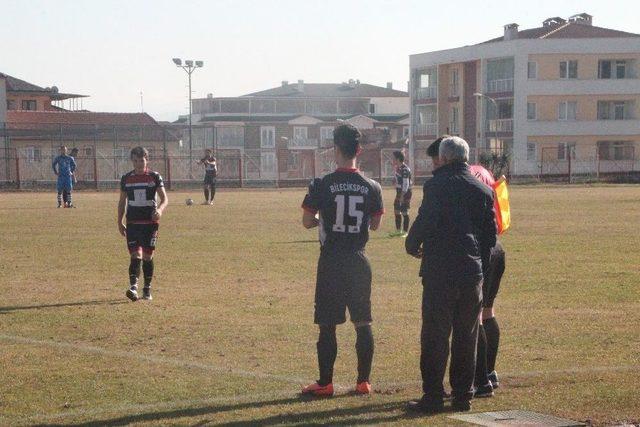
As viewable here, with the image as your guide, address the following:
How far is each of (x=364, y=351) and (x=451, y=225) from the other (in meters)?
1.32

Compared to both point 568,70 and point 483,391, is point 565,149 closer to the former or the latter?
point 568,70

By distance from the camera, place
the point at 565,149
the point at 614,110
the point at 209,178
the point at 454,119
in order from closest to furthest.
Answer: the point at 209,178
the point at 565,149
the point at 614,110
the point at 454,119

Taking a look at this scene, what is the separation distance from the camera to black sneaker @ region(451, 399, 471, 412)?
7.71 metres

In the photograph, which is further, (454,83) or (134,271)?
(454,83)

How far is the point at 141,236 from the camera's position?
13.9 meters

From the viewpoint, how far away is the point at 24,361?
31.7ft

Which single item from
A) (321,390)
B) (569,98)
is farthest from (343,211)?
(569,98)

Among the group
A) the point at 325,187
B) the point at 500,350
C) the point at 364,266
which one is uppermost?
the point at 325,187

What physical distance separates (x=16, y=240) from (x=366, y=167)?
58.6 m

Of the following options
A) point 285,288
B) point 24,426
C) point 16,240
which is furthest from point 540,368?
point 16,240

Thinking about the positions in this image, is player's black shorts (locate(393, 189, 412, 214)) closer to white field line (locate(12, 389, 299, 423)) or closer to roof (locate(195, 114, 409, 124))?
white field line (locate(12, 389, 299, 423))

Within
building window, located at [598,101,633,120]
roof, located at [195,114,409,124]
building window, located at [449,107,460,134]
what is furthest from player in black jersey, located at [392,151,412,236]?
roof, located at [195,114,409,124]

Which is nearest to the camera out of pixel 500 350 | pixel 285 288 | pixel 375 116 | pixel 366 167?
pixel 500 350

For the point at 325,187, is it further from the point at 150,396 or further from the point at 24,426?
the point at 24,426
